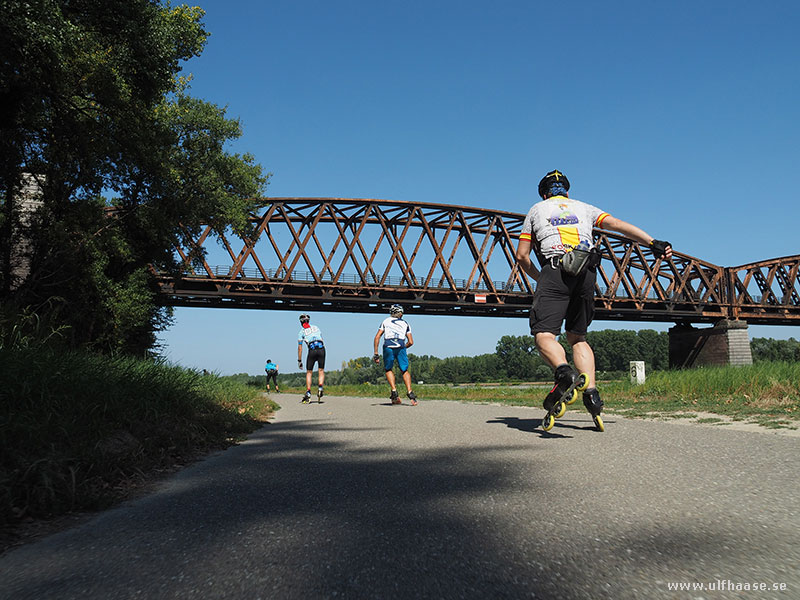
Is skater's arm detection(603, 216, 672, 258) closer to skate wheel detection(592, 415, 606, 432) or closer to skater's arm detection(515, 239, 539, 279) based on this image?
skater's arm detection(515, 239, 539, 279)

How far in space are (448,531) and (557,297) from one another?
3.28 m

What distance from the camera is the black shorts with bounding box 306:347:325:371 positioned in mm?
12562

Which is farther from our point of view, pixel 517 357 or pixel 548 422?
pixel 517 357

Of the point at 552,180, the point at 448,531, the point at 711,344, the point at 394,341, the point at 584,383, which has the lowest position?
the point at 448,531

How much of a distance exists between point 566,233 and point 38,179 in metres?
11.3

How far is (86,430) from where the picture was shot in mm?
3422

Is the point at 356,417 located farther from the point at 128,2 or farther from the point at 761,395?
the point at 128,2

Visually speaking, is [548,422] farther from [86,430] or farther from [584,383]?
[86,430]

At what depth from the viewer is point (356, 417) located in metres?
7.42

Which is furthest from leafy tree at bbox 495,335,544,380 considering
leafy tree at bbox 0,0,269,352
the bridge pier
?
leafy tree at bbox 0,0,269,352

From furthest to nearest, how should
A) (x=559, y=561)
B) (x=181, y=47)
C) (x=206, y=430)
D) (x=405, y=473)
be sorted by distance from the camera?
(x=181, y=47) → (x=206, y=430) → (x=405, y=473) → (x=559, y=561)

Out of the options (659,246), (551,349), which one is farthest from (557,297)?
(659,246)

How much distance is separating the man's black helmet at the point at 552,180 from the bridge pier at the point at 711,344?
57137mm

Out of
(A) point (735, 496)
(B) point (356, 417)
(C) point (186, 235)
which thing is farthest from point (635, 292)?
(A) point (735, 496)
